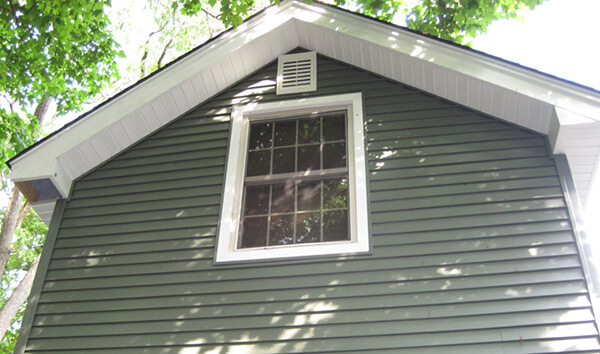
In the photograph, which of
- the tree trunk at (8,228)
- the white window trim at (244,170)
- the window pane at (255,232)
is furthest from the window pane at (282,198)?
the tree trunk at (8,228)

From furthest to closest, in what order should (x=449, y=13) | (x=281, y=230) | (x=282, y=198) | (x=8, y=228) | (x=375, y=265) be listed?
(x=8, y=228) → (x=449, y=13) → (x=282, y=198) → (x=281, y=230) → (x=375, y=265)

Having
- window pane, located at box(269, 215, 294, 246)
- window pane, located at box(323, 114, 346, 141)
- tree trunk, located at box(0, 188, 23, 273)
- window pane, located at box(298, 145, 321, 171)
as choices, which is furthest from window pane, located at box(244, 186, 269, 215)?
tree trunk, located at box(0, 188, 23, 273)

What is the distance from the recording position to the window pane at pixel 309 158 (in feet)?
17.3

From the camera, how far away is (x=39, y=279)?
4.97 m

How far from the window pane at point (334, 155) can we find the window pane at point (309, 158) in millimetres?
72

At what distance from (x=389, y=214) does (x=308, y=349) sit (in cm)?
134

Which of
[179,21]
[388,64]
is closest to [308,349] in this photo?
[388,64]

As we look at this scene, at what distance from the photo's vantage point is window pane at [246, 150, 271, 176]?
5.39 m

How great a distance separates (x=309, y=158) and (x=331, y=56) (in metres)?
1.26

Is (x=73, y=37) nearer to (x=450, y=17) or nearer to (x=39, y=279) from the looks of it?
(x=39, y=279)

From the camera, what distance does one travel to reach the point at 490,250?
14.2 feet

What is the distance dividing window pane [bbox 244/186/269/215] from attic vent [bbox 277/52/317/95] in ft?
3.73

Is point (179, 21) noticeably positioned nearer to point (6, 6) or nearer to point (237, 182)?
point (6, 6)

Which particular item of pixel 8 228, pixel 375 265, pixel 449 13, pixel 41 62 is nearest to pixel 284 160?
pixel 375 265
